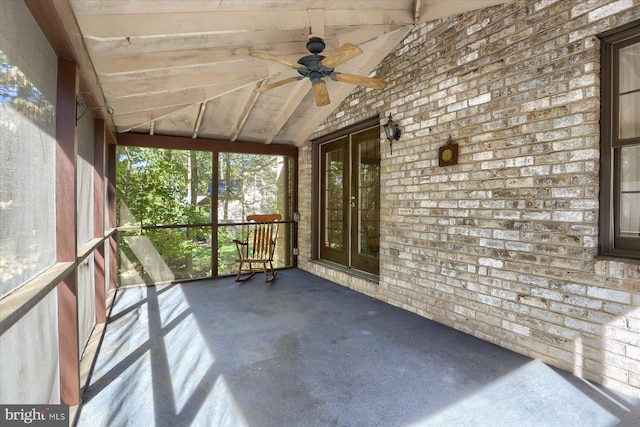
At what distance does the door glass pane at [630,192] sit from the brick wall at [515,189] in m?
0.18

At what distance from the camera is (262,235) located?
5.73 meters

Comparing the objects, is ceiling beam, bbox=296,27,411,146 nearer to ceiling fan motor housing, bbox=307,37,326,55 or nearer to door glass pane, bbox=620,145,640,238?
ceiling fan motor housing, bbox=307,37,326,55

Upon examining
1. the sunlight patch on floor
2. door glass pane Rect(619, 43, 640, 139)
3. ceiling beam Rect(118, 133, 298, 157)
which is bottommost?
the sunlight patch on floor

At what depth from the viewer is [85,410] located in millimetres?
2049

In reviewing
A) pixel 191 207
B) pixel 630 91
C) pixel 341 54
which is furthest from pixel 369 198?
pixel 191 207

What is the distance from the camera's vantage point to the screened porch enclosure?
5.21 metres

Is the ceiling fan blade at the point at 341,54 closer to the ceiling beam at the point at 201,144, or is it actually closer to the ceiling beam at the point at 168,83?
the ceiling beam at the point at 168,83

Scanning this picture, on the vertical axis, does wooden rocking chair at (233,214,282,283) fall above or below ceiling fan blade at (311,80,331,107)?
below

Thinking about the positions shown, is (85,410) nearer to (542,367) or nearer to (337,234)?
(542,367)

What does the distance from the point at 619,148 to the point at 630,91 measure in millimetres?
409

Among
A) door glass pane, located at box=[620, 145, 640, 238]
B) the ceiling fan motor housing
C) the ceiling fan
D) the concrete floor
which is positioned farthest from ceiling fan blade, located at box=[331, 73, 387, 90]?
the concrete floor

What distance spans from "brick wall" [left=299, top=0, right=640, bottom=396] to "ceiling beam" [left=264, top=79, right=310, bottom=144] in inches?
49.5

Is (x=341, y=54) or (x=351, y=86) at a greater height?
(x=351, y=86)

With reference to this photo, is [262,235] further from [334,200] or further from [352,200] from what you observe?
[352,200]
